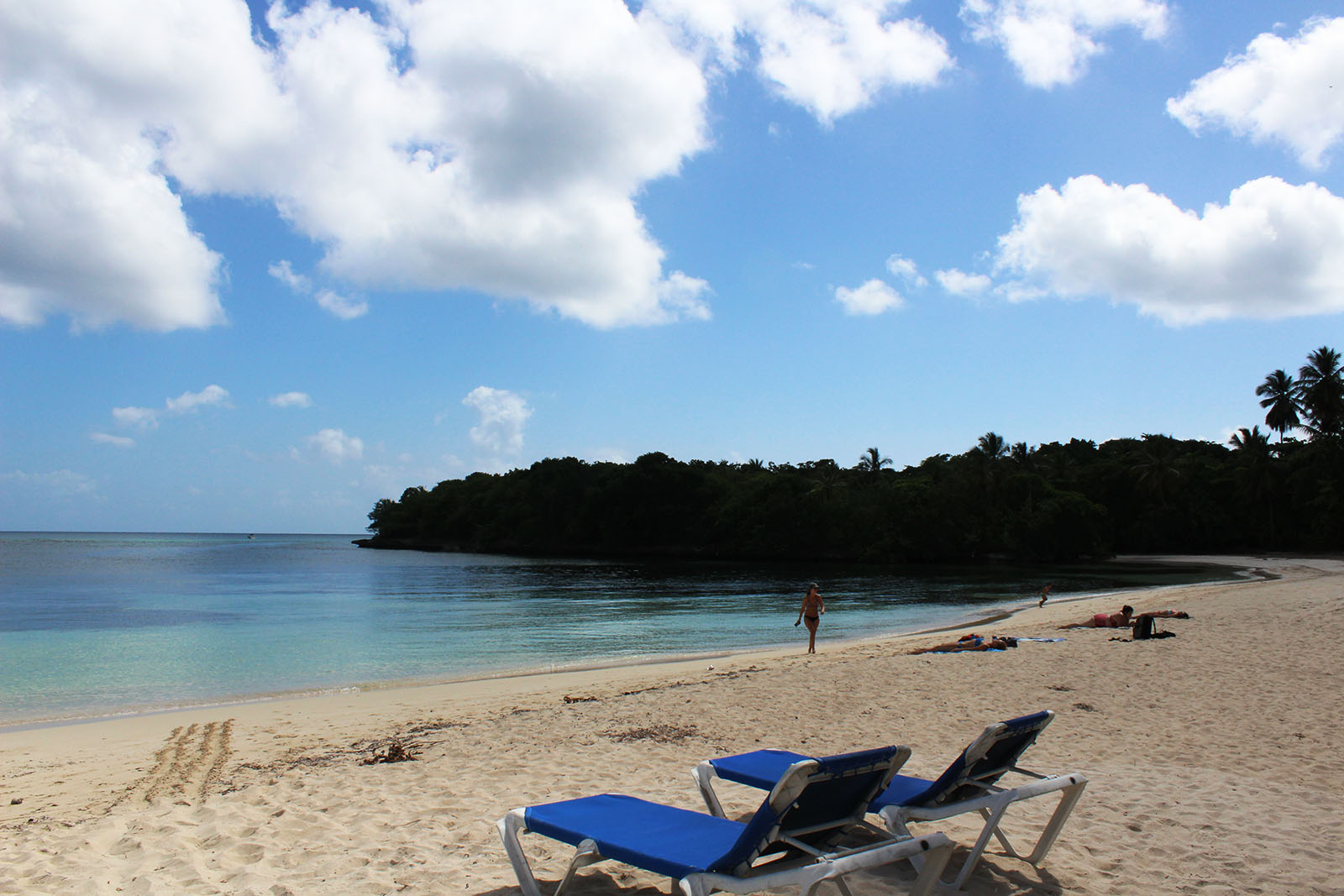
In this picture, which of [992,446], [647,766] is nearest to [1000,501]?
[992,446]

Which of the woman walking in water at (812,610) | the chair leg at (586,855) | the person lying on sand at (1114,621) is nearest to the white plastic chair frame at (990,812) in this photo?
the chair leg at (586,855)

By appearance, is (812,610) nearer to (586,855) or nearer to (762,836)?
(586,855)

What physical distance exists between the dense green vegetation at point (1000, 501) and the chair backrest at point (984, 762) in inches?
2709

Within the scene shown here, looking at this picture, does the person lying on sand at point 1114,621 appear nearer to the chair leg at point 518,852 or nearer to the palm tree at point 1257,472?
the chair leg at point 518,852

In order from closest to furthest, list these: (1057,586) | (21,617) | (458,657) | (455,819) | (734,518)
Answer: (455,819) → (458,657) → (21,617) → (1057,586) → (734,518)

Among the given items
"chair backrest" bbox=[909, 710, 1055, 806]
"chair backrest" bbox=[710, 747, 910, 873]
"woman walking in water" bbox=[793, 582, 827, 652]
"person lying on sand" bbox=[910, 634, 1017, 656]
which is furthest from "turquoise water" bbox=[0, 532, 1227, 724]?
"chair backrest" bbox=[909, 710, 1055, 806]

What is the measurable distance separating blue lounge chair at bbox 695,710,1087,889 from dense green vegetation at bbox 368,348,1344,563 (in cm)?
6860

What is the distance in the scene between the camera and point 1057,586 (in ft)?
143

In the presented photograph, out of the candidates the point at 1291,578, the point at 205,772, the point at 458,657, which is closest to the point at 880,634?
the point at 458,657

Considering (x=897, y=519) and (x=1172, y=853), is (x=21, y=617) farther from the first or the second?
(x=897, y=519)

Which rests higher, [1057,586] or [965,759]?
[965,759]

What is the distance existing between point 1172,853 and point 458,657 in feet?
54.5

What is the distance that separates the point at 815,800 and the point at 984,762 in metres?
1.22

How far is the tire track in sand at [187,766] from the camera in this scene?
20.6 feet
